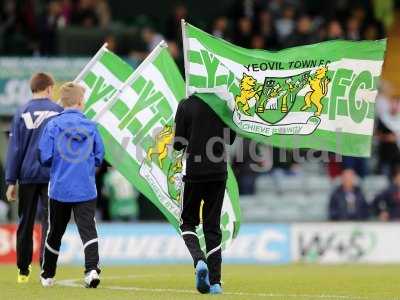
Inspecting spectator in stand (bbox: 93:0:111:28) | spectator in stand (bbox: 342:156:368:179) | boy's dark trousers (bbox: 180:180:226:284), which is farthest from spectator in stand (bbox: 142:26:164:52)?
boy's dark trousers (bbox: 180:180:226:284)

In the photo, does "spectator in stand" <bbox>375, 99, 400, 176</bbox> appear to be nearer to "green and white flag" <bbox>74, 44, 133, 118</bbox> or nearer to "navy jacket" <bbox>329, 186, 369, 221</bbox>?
"navy jacket" <bbox>329, 186, 369, 221</bbox>

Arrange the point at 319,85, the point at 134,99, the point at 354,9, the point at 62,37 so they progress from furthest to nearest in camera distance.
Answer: the point at 354,9 < the point at 62,37 < the point at 134,99 < the point at 319,85

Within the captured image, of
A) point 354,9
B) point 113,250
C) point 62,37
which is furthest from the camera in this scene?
point 354,9

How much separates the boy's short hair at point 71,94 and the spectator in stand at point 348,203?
1149cm

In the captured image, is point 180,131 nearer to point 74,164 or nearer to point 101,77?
point 74,164

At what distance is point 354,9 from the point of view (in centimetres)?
2859

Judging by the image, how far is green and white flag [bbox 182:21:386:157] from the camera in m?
13.5

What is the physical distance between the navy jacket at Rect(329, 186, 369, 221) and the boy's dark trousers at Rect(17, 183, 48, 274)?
1054cm

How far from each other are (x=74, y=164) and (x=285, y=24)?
598 inches

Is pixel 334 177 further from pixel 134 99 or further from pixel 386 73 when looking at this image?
pixel 134 99

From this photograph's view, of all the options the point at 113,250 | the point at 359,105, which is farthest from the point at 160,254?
the point at 359,105

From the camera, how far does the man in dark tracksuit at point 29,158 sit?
46.1 ft

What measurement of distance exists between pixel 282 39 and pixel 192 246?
14520mm

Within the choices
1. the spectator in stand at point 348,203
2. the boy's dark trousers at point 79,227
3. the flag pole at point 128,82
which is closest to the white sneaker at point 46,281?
the boy's dark trousers at point 79,227
